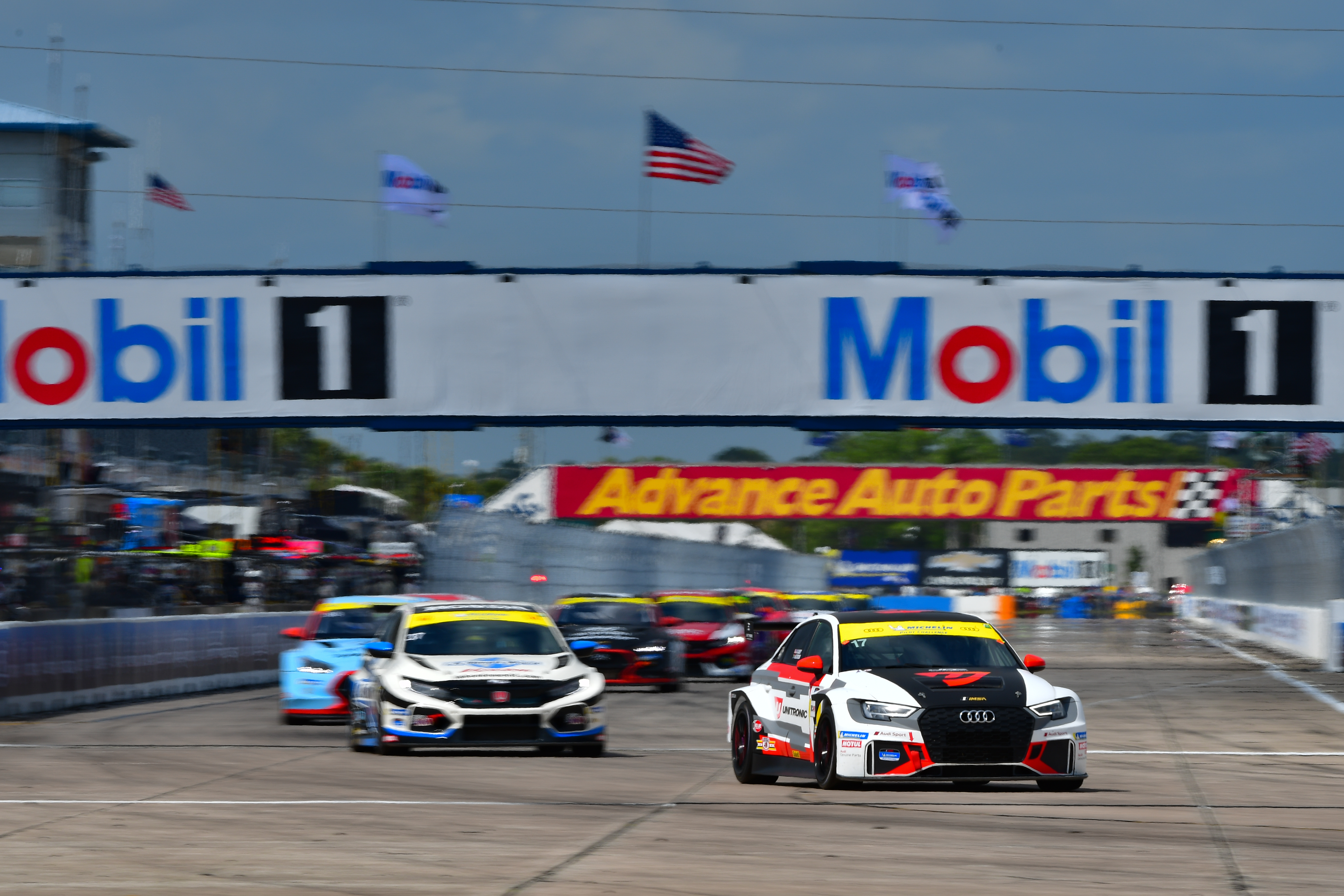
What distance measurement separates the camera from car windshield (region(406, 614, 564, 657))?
1603cm

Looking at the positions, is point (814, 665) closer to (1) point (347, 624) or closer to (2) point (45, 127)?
(1) point (347, 624)

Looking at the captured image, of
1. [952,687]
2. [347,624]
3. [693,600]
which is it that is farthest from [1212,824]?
[693,600]

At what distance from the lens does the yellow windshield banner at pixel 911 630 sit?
1314 centimetres

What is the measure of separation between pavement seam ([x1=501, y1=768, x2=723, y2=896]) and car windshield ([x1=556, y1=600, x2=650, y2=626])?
11.7 m

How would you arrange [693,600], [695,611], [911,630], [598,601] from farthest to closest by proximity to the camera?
[693,600], [695,611], [598,601], [911,630]

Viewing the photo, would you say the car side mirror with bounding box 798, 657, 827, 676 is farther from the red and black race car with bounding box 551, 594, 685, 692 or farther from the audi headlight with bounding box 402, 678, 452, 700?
the red and black race car with bounding box 551, 594, 685, 692

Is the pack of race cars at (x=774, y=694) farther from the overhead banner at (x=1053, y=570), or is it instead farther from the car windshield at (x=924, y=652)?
the overhead banner at (x=1053, y=570)

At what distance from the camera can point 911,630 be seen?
13.3m

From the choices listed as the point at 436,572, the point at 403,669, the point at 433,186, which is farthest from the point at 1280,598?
the point at 403,669

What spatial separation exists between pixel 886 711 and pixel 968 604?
62.7 m

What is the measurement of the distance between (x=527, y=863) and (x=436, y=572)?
25827 mm

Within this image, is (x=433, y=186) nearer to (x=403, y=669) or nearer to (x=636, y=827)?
(x=403, y=669)

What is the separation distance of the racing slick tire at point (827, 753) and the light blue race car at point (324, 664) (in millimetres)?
7069

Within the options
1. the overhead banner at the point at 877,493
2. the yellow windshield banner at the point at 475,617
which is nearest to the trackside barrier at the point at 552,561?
the yellow windshield banner at the point at 475,617
